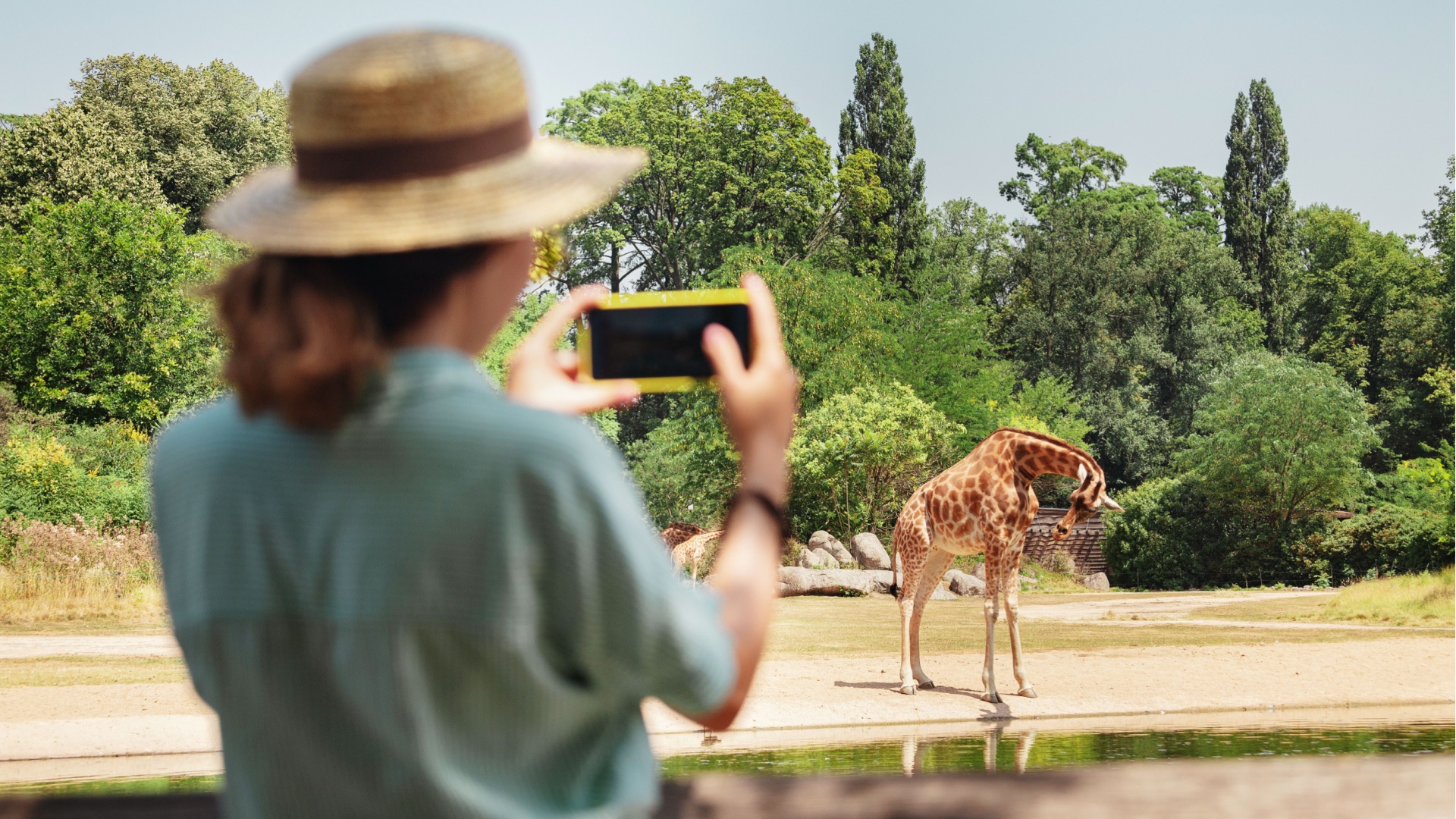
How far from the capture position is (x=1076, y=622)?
20.2 meters

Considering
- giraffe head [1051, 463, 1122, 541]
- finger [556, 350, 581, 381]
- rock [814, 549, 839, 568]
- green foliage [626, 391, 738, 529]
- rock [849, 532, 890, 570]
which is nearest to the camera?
finger [556, 350, 581, 381]

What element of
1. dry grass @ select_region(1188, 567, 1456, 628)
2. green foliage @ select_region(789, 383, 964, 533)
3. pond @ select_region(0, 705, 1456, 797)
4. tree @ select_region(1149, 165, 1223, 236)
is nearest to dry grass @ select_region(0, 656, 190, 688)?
pond @ select_region(0, 705, 1456, 797)

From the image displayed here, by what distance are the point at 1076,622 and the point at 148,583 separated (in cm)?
1429

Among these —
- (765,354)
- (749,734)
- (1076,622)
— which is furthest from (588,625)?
(1076,622)

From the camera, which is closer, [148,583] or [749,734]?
[749,734]

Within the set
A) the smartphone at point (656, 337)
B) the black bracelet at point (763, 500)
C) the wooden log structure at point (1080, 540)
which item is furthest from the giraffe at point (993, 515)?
the wooden log structure at point (1080, 540)

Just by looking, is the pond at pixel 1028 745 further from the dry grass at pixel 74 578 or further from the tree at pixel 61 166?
the tree at pixel 61 166

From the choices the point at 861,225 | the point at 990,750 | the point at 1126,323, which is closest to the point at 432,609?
the point at 990,750

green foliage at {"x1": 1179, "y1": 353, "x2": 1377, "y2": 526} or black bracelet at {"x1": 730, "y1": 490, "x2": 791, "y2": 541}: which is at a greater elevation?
black bracelet at {"x1": 730, "y1": 490, "x2": 791, "y2": 541}

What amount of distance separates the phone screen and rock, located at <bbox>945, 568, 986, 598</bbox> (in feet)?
84.2

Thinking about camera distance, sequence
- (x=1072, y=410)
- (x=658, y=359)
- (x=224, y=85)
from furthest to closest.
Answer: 1. (x=224, y=85)
2. (x=1072, y=410)
3. (x=658, y=359)

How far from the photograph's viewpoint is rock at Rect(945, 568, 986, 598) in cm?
2684

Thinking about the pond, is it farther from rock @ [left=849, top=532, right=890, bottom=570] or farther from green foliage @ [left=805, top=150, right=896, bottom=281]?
green foliage @ [left=805, top=150, right=896, bottom=281]

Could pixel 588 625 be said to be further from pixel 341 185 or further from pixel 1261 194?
pixel 1261 194
